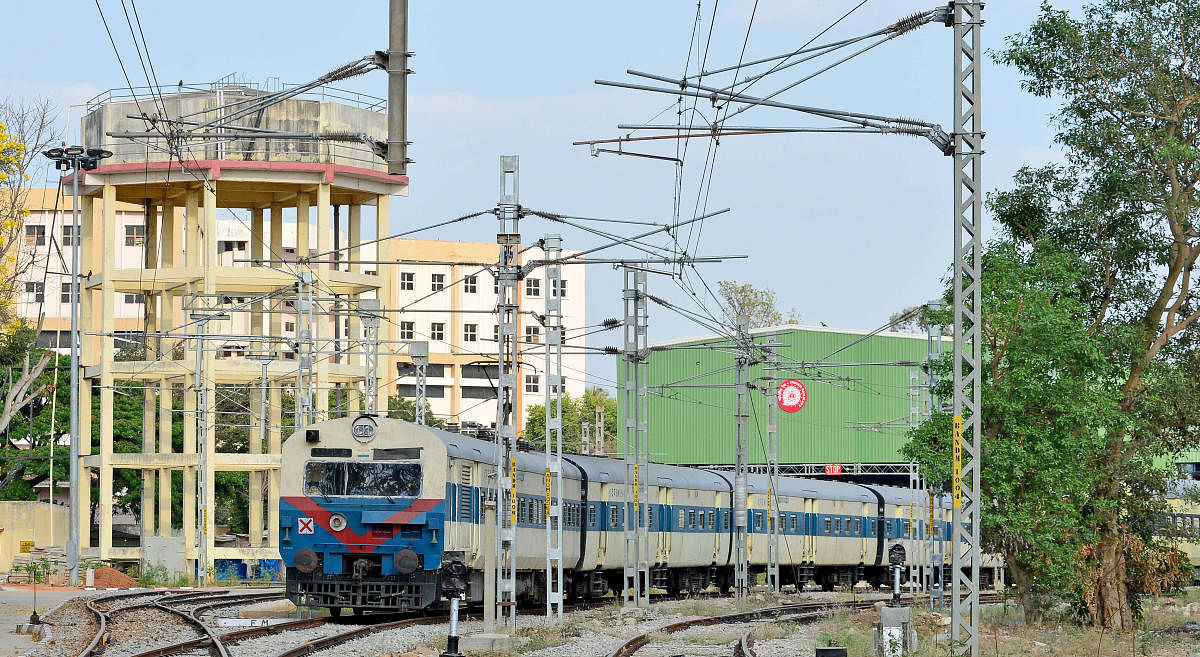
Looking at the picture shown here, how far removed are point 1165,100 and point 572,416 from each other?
76700 mm

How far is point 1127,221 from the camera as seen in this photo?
28.3 meters

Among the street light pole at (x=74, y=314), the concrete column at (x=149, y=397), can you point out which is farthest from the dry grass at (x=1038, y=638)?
the concrete column at (x=149, y=397)

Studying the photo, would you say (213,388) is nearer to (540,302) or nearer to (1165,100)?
(1165,100)

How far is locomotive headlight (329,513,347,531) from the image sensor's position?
26.6 metres

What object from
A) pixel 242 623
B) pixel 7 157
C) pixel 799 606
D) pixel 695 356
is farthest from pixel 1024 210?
pixel 695 356

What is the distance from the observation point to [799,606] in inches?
1379

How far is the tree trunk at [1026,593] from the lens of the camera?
28500 millimetres

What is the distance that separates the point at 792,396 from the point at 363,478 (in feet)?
142

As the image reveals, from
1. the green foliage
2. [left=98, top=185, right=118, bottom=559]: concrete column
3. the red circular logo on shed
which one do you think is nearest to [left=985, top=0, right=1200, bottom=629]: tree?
[left=98, top=185, right=118, bottom=559]: concrete column

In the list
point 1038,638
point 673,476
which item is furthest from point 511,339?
point 673,476

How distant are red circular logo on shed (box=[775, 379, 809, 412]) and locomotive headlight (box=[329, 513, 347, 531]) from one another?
138ft

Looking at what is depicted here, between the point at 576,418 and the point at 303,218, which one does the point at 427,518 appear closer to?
the point at 303,218

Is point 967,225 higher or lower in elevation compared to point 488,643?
higher

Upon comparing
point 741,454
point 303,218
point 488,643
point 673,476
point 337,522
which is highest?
point 303,218
